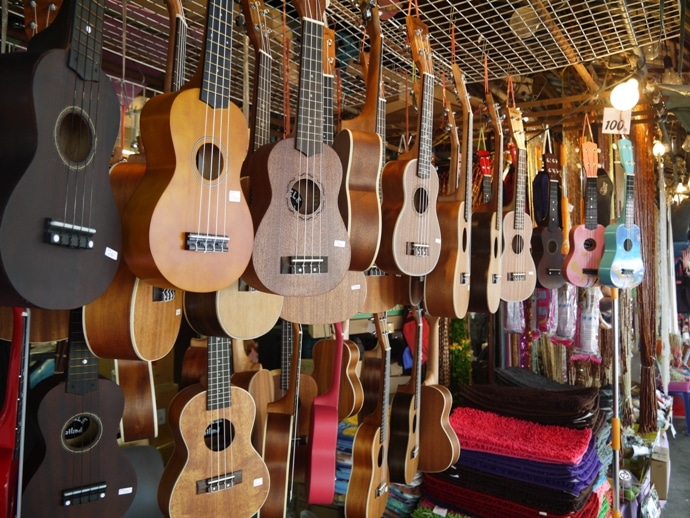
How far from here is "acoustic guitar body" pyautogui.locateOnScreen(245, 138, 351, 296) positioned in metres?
0.96

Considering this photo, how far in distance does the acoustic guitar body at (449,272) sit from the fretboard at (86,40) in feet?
3.87

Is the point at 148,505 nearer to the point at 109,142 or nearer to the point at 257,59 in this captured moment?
the point at 109,142

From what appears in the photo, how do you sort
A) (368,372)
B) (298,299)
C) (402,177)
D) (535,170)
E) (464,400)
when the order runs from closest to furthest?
(298,299) → (402,177) → (368,372) → (464,400) → (535,170)

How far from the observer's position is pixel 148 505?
1444 mm

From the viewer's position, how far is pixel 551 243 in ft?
8.20

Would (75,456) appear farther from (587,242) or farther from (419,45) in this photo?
Result: (587,242)

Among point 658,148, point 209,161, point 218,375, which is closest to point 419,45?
point 209,161

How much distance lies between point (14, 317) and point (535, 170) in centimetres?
305

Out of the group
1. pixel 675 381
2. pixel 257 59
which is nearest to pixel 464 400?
pixel 257 59

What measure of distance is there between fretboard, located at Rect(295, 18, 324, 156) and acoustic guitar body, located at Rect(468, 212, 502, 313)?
3.30ft

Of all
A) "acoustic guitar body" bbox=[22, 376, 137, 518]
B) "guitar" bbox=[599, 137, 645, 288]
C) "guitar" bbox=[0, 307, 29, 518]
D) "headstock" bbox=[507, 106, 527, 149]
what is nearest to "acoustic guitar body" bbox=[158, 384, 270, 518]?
"acoustic guitar body" bbox=[22, 376, 137, 518]

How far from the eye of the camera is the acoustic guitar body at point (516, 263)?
2.06m

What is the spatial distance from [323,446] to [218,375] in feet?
1.44

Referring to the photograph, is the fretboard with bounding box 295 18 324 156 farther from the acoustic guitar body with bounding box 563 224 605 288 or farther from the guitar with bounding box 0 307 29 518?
the acoustic guitar body with bounding box 563 224 605 288
